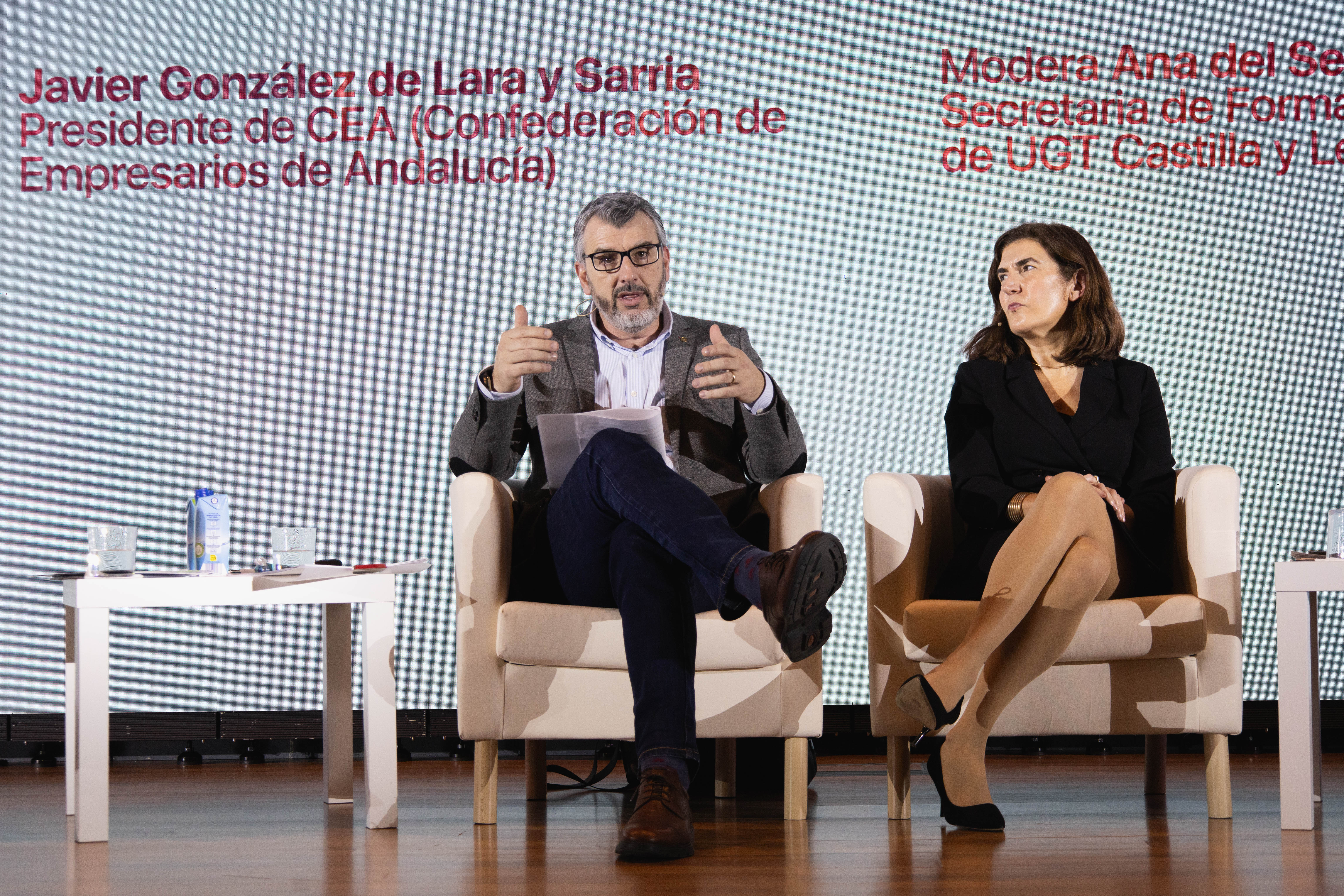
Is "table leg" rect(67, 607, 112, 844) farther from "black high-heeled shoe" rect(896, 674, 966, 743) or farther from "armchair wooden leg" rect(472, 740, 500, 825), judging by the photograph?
"black high-heeled shoe" rect(896, 674, 966, 743)

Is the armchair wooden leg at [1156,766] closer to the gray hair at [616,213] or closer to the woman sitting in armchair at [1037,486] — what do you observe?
the woman sitting in armchair at [1037,486]

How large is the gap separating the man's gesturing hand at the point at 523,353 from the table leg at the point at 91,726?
33.3 inches

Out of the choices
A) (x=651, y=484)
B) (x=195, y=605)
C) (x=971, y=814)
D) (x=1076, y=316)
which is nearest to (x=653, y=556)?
(x=651, y=484)

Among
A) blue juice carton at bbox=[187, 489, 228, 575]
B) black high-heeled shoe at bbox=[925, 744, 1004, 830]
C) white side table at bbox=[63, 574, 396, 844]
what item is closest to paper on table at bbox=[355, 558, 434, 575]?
white side table at bbox=[63, 574, 396, 844]

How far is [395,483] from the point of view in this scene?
3.81 m

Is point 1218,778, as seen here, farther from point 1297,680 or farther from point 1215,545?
point 1215,545

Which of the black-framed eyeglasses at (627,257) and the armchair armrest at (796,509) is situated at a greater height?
the black-framed eyeglasses at (627,257)

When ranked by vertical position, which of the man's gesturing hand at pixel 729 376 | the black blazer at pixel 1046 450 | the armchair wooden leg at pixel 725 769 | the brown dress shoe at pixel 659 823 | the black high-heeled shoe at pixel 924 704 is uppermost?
the man's gesturing hand at pixel 729 376

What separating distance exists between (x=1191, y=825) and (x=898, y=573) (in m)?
0.66

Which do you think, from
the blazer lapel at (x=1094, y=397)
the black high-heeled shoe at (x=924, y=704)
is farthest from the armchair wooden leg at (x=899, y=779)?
the blazer lapel at (x=1094, y=397)

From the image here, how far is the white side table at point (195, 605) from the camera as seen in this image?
224 centimetres

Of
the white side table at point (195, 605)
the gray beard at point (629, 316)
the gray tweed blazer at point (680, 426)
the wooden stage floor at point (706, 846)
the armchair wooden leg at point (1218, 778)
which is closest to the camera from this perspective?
the wooden stage floor at point (706, 846)

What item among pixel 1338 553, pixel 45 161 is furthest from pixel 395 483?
pixel 1338 553

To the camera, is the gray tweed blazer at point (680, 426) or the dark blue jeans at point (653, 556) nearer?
the dark blue jeans at point (653, 556)
